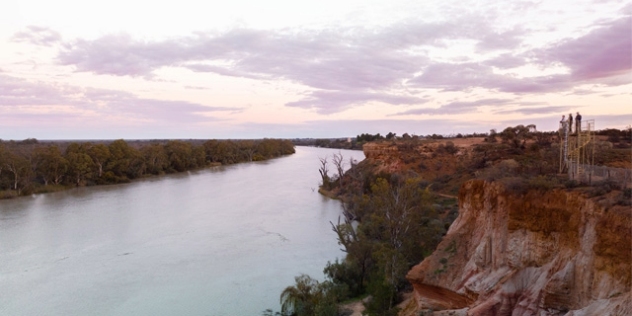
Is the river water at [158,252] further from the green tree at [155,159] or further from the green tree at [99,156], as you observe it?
the green tree at [155,159]

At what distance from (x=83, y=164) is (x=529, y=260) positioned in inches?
2115

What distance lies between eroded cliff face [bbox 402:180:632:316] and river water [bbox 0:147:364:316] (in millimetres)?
7058

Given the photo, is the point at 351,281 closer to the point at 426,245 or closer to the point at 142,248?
the point at 426,245

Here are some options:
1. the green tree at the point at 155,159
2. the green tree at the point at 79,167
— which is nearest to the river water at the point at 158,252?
the green tree at the point at 79,167

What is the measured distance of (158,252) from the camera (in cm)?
2448

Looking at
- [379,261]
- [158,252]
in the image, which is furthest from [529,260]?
[158,252]

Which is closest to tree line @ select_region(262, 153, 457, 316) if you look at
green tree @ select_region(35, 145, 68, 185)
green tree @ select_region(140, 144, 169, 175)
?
green tree @ select_region(35, 145, 68, 185)

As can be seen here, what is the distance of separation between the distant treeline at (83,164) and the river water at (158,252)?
203 inches

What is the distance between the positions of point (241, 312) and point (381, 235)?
22.6ft

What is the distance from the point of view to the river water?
1806 centimetres

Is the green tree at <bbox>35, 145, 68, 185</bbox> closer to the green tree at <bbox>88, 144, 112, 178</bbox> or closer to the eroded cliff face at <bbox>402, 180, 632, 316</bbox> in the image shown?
the green tree at <bbox>88, 144, 112, 178</bbox>

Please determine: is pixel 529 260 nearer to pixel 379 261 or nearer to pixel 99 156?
pixel 379 261

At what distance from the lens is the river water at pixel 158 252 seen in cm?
1806

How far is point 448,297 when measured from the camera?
13.2 metres
